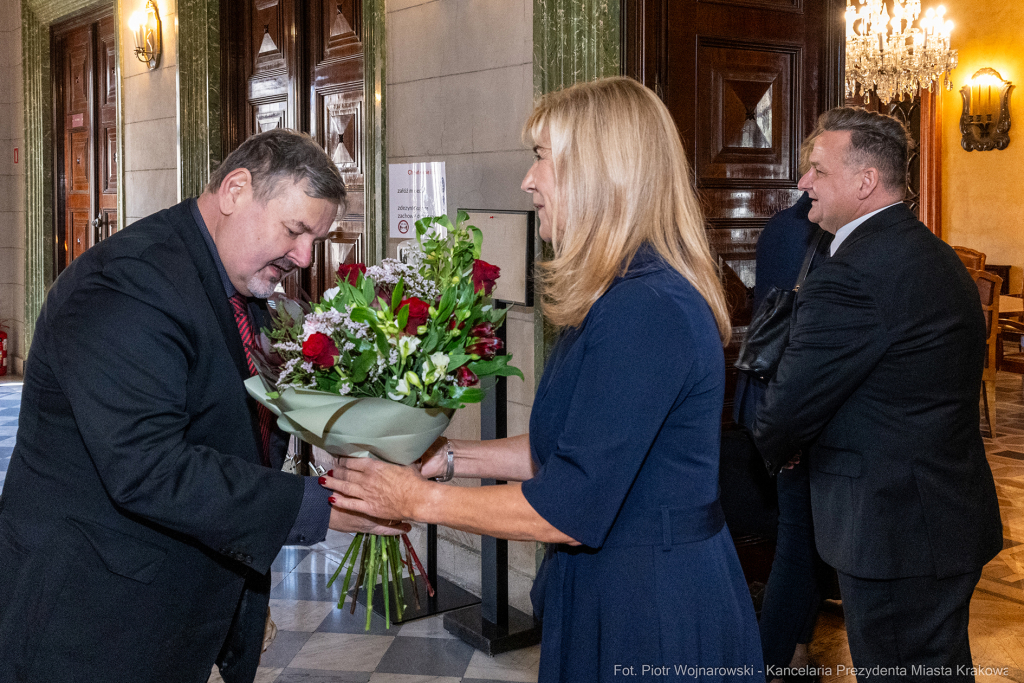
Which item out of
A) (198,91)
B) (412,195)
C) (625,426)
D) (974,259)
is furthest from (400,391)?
(974,259)

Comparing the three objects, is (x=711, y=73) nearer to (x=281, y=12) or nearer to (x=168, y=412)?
(x=168, y=412)

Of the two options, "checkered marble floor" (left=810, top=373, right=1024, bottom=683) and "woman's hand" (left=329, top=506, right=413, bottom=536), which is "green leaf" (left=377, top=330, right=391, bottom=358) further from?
"checkered marble floor" (left=810, top=373, right=1024, bottom=683)

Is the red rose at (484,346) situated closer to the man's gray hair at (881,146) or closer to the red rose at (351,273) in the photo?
the red rose at (351,273)

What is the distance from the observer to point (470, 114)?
430cm

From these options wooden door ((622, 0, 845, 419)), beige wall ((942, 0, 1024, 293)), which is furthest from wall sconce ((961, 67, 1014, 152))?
wooden door ((622, 0, 845, 419))

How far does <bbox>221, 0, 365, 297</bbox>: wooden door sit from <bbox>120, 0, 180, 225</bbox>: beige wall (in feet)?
1.87

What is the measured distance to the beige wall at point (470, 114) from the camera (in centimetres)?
404

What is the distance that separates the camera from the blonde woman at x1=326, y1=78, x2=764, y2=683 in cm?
160

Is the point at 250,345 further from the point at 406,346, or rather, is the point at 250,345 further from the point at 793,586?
the point at 793,586

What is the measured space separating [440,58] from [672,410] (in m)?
3.23

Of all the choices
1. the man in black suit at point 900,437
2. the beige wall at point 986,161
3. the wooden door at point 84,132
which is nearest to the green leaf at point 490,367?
the man in black suit at point 900,437

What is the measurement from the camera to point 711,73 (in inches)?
149

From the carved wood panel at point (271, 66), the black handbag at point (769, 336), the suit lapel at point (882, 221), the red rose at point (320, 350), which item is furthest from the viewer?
the carved wood panel at point (271, 66)

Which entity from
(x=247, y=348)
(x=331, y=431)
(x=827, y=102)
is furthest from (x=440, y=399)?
(x=827, y=102)
